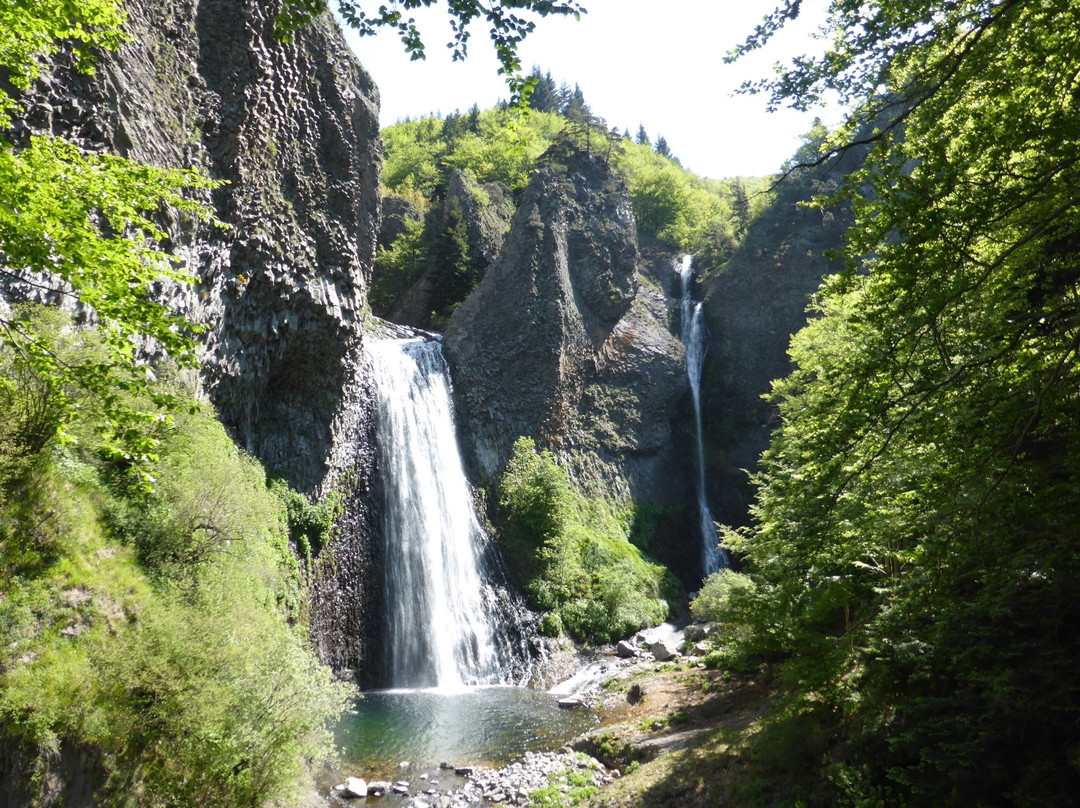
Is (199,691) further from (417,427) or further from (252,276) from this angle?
(417,427)

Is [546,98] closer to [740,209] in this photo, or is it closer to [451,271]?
[740,209]

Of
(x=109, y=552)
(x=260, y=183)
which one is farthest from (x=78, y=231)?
(x=260, y=183)

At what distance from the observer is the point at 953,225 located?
17.2ft

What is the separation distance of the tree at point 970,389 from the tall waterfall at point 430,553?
1546 cm

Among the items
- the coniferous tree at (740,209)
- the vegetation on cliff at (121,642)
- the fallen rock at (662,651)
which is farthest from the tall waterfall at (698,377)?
the vegetation on cliff at (121,642)

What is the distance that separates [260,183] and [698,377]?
28.2 m

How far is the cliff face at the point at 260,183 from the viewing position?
13609mm

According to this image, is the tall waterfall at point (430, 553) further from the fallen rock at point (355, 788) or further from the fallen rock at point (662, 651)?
the fallen rock at point (355, 788)

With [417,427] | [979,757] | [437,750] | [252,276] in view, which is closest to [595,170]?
[417,427]

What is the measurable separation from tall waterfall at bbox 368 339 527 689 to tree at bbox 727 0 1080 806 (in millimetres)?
15458

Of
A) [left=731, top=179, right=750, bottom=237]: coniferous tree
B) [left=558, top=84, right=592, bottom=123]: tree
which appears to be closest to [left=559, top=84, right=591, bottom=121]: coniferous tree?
[left=558, top=84, right=592, bottom=123]: tree

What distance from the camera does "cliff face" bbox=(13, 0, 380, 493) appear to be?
13.6 metres

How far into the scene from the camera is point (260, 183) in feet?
57.5

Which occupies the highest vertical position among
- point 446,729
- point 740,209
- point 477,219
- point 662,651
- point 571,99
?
point 571,99
